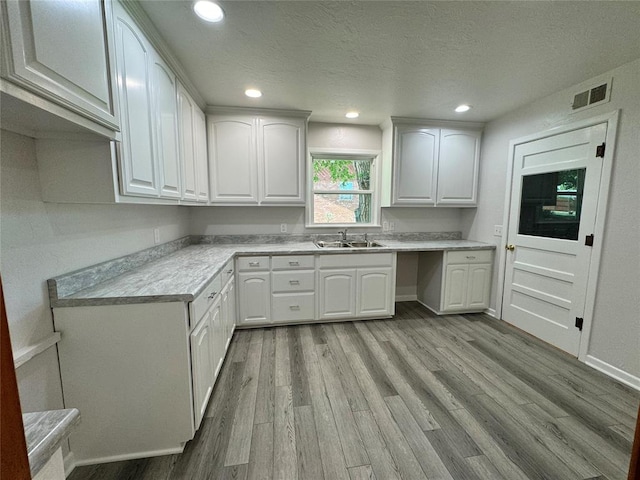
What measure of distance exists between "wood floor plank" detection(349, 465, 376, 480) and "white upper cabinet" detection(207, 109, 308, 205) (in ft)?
7.86

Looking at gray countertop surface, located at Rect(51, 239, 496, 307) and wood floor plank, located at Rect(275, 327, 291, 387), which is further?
wood floor plank, located at Rect(275, 327, 291, 387)

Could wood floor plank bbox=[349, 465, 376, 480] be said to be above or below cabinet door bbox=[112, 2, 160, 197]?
below

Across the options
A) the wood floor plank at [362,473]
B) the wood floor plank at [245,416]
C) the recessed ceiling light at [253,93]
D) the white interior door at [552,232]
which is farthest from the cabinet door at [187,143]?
the white interior door at [552,232]

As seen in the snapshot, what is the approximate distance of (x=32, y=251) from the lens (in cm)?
118

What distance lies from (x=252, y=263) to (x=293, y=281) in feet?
1.54

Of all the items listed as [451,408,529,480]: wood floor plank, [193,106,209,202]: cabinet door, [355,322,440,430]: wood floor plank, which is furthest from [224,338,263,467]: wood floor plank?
[193,106,209,202]: cabinet door

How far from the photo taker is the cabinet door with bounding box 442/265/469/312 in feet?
10.5

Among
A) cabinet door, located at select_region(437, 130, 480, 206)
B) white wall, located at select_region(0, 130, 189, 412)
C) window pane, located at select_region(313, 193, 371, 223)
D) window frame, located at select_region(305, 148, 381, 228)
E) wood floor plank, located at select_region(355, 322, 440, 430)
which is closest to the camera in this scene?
white wall, located at select_region(0, 130, 189, 412)

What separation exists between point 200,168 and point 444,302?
3.09 m

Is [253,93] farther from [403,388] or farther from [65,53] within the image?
[403,388]

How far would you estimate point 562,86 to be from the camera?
2.39 metres

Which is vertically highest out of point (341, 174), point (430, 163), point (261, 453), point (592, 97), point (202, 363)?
point (592, 97)

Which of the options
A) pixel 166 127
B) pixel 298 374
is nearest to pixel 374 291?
pixel 298 374

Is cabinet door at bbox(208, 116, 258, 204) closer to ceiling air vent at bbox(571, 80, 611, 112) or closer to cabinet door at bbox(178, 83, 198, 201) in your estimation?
cabinet door at bbox(178, 83, 198, 201)
